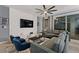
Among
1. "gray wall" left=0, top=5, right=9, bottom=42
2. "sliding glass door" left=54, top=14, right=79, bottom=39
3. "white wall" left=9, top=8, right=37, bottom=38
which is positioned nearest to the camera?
"gray wall" left=0, top=5, right=9, bottom=42

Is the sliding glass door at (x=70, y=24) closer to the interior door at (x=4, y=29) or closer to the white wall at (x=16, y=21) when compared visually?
the white wall at (x=16, y=21)

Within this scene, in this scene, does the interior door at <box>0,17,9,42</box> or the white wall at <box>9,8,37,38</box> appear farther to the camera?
the white wall at <box>9,8,37,38</box>

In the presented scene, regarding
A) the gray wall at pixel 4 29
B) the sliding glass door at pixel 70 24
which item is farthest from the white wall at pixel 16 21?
the sliding glass door at pixel 70 24

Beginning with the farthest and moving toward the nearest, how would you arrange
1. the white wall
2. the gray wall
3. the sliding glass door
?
the sliding glass door
the white wall
the gray wall

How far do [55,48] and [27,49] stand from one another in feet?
5.25

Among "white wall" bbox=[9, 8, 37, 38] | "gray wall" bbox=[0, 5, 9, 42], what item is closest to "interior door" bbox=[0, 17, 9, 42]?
"gray wall" bbox=[0, 5, 9, 42]

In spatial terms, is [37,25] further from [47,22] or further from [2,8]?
[2,8]

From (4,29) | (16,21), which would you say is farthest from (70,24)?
(4,29)

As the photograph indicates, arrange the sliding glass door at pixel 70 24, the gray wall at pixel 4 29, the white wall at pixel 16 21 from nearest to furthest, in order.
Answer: the gray wall at pixel 4 29
the white wall at pixel 16 21
the sliding glass door at pixel 70 24

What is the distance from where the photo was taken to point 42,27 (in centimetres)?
853

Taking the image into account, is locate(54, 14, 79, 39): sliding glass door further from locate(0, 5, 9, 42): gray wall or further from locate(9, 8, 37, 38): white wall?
locate(0, 5, 9, 42): gray wall
